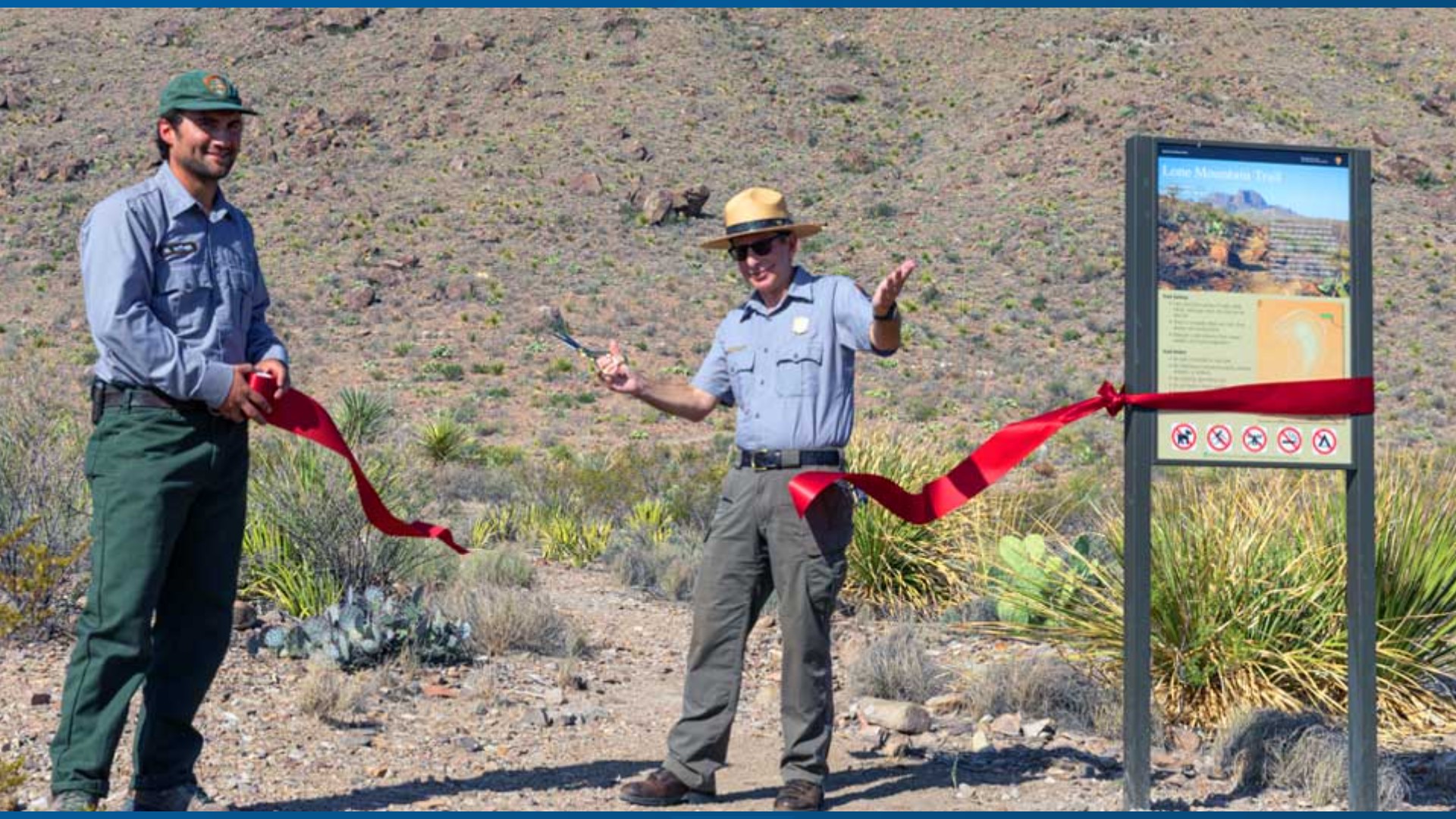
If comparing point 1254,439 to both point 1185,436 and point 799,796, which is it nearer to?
point 1185,436

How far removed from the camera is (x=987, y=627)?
28.2 feet

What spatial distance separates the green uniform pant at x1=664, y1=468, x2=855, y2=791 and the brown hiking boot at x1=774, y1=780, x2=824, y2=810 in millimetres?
25

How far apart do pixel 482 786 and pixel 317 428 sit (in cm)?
141

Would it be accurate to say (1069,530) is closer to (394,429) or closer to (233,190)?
(394,429)

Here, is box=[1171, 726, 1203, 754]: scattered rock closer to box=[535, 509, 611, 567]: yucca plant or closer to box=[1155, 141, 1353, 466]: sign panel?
box=[1155, 141, 1353, 466]: sign panel

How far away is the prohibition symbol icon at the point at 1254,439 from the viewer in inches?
233

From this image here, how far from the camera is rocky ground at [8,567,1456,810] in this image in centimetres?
617

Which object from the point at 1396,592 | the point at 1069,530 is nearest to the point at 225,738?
the point at 1396,592

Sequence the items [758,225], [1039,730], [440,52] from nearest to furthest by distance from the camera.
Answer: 1. [758,225]
2. [1039,730]
3. [440,52]

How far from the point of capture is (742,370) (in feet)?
19.6

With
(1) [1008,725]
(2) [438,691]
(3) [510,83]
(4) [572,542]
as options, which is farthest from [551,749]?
(3) [510,83]

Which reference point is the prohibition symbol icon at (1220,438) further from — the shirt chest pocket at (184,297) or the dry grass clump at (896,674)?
the shirt chest pocket at (184,297)

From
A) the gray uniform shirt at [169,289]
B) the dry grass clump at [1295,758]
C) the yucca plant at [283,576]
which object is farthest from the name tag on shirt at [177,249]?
the dry grass clump at [1295,758]

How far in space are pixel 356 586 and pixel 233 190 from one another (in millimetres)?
38132
